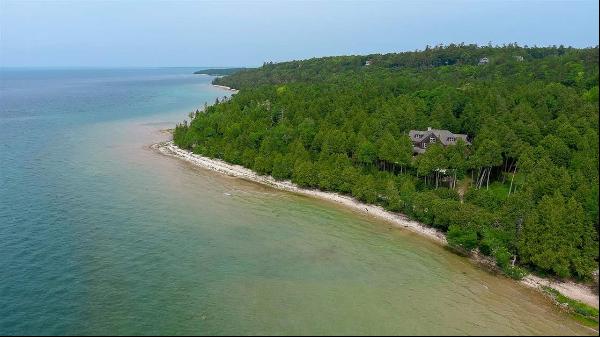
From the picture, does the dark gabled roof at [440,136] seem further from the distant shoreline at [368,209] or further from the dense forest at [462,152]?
the distant shoreline at [368,209]

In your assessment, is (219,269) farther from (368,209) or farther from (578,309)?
(578,309)

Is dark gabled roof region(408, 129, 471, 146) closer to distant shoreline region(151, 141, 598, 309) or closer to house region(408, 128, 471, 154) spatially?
house region(408, 128, 471, 154)

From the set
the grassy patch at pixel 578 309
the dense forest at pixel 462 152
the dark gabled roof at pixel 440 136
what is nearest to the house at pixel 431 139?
the dark gabled roof at pixel 440 136

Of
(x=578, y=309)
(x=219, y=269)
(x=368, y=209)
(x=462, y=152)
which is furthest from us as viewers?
(x=462, y=152)

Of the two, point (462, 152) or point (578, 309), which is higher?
point (462, 152)

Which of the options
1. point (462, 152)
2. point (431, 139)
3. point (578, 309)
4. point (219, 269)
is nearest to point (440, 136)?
point (431, 139)

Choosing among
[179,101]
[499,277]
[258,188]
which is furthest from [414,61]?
[499,277]
